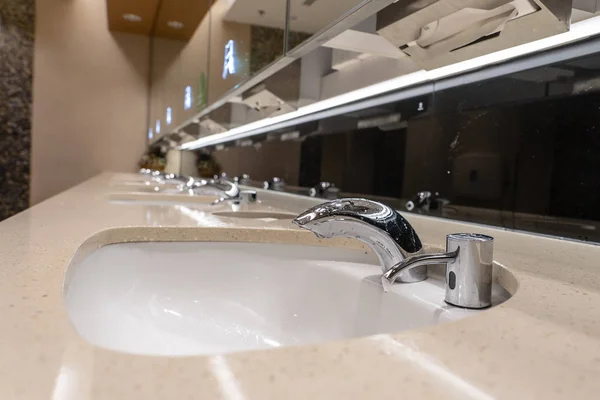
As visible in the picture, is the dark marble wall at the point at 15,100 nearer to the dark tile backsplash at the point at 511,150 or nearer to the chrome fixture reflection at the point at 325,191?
the chrome fixture reflection at the point at 325,191

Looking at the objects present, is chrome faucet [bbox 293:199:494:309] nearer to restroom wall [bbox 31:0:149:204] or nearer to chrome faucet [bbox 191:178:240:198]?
chrome faucet [bbox 191:178:240:198]

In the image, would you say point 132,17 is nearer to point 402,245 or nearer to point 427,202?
point 427,202

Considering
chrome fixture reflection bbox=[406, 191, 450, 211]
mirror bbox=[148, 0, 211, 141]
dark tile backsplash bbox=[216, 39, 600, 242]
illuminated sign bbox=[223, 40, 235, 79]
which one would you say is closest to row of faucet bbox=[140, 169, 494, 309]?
dark tile backsplash bbox=[216, 39, 600, 242]

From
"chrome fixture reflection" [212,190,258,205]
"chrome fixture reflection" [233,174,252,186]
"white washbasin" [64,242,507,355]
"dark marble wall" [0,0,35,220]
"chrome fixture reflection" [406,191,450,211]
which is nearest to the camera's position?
"white washbasin" [64,242,507,355]

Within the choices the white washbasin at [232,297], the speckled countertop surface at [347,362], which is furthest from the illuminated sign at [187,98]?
the speckled countertop surface at [347,362]

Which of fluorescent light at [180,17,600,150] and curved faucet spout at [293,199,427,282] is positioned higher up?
fluorescent light at [180,17,600,150]

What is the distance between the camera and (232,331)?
32.8 inches

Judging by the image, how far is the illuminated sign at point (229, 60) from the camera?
6.28 feet

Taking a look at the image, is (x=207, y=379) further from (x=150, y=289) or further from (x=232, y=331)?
(x=150, y=289)

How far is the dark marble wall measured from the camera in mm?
5684

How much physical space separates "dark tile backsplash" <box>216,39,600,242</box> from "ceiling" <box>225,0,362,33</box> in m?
0.51

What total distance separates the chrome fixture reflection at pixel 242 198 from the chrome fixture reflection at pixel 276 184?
66 cm

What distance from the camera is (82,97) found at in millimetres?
6105

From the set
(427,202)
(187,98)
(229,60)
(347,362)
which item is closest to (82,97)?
(187,98)
